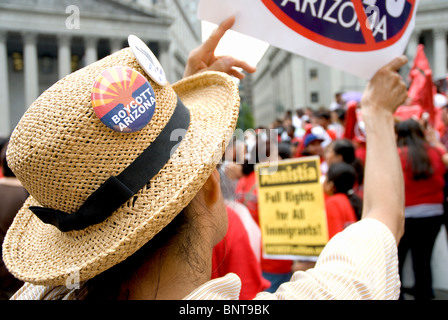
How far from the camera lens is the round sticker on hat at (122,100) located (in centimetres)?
92

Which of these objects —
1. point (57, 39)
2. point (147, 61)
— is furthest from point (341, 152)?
point (57, 39)

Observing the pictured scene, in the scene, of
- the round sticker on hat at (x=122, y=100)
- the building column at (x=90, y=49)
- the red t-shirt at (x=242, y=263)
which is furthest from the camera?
the building column at (x=90, y=49)

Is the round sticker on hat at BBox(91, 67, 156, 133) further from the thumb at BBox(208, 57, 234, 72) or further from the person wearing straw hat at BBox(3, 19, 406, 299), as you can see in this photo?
the thumb at BBox(208, 57, 234, 72)

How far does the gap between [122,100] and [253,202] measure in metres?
2.96

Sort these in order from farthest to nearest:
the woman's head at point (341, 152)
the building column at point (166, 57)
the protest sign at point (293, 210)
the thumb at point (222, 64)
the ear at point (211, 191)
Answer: the building column at point (166, 57) < the woman's head at point (341, 152) < the protest sign at point (293, 210) < the thumb at point (222, 64) < the ear at point (211, 191)

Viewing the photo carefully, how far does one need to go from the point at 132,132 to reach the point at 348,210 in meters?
2.43

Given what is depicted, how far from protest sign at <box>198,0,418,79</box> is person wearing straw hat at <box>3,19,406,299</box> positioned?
0.30 metres

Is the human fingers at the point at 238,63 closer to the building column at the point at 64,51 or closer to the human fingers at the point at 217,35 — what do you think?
the human fingers at the point at 217,35

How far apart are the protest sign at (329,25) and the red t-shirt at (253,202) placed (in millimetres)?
1469

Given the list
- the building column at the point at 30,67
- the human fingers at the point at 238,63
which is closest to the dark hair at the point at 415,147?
the human fingers at the point at 238,63

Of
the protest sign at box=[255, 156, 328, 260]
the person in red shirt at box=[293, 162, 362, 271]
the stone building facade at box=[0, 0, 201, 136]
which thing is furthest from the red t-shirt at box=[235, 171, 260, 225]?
the stone building facade at box=[0, 0, 201, 136]

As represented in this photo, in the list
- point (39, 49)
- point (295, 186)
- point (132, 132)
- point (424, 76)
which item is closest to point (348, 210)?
point (295, 186)

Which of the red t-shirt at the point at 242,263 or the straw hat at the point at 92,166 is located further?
the red t-shirt at the point at 242,263
